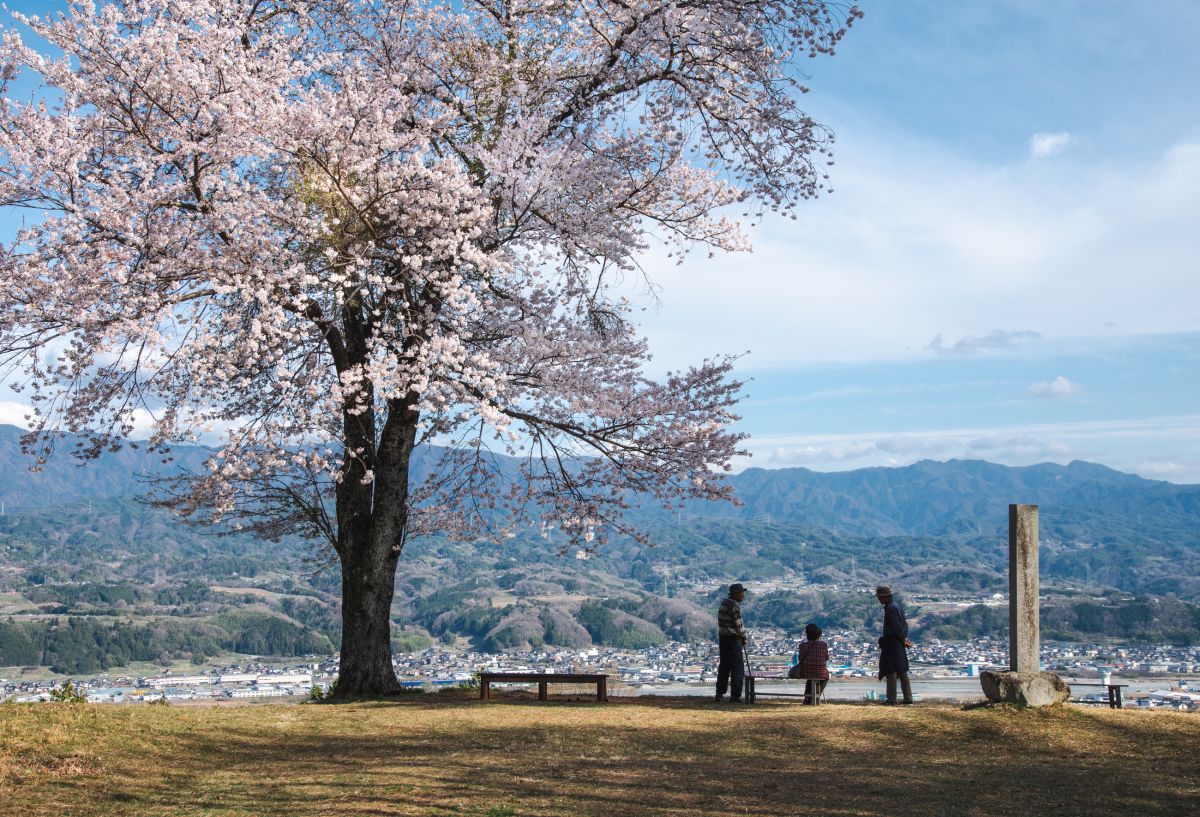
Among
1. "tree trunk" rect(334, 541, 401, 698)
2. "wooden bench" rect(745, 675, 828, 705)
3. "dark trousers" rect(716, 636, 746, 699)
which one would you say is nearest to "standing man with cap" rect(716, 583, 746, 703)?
"dark trousers" rect(716, 636, 746, 699)

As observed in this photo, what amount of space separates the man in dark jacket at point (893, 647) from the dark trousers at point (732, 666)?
1.96 meters

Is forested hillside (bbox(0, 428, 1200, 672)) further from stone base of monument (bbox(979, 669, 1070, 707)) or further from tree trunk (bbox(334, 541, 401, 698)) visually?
stone base of monument (bbox(979, 669, 1070, 707))

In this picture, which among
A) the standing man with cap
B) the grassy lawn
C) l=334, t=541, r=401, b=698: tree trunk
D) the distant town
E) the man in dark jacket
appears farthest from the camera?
the distant town

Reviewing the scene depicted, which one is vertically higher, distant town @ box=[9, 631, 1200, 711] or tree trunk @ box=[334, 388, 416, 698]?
tree trunk @ box=[334, 388, 416, 698]

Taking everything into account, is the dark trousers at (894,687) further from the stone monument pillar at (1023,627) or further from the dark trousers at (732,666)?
the dark trousers at (732,666)

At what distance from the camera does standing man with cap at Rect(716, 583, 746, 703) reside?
13.6 meters

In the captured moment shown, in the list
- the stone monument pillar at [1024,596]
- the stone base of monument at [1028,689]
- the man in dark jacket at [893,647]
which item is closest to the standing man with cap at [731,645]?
the man in dark jacket at [893,647]

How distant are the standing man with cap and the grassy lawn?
3.34 feet

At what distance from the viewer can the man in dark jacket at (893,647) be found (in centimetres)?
1326

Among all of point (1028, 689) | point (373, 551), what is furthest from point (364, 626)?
point (1028, 689)

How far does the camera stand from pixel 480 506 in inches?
663

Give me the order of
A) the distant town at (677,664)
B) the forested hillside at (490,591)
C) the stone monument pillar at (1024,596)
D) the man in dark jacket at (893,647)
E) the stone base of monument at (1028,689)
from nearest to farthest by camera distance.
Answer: the stone base of monument at (1028,689), the stone monument pillar at (1024,596), the man in dark jacket at (893,647), the distant town at (677,664), the forested hillside at (490,591)

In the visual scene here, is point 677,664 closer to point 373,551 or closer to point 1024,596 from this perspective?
point 373,551

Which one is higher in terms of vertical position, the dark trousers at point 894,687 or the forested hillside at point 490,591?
the dark trousers at point 894,687
